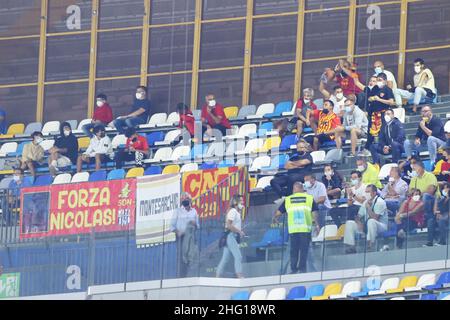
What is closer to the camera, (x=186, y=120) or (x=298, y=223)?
(x=298, y=223)

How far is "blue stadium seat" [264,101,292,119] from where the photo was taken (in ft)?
111

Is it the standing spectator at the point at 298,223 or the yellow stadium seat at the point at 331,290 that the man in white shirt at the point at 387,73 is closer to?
the standing spectator at the point at 298,223

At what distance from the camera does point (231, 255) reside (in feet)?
96.2

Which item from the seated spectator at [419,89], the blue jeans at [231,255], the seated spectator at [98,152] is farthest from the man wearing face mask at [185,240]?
the seated spectator at [98,152]

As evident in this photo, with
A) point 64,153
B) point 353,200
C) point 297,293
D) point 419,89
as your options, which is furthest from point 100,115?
point 297,293

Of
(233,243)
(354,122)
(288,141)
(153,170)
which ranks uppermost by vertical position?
(354,122)

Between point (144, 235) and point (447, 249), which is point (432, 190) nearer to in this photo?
point (447, 249)

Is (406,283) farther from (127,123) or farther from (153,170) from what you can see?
(127,123)

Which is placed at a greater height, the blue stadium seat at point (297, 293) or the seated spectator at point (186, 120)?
the seated spectator at point (186, 120)

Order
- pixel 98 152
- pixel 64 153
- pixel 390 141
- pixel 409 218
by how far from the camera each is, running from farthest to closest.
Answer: pixel 64 153, pixel 98 152, pixel 390 141, pixel 409 218

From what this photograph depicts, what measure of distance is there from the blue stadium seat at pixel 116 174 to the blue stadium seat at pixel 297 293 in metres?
5.37

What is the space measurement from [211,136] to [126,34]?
281 centimetres

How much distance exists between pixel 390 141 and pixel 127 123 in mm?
4794

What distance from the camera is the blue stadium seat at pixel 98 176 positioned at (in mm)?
34281
